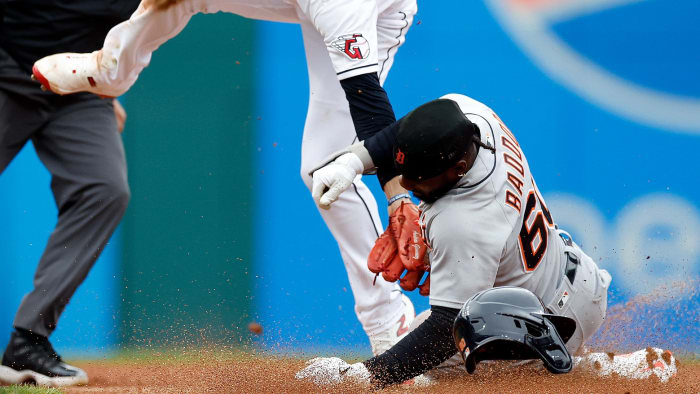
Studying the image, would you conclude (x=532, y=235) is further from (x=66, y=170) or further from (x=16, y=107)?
(x=16, y=107)

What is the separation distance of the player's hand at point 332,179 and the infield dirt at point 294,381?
60cm

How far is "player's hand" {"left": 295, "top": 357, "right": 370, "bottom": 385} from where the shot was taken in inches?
101

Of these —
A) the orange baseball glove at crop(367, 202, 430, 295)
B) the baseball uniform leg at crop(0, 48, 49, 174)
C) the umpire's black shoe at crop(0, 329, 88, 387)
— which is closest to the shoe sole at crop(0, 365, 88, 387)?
the umpire's black shoe at crop(0, 329, 88, 387)

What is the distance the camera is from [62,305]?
12.1 ft

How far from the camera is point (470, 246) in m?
2.45

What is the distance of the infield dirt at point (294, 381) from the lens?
2629 mm

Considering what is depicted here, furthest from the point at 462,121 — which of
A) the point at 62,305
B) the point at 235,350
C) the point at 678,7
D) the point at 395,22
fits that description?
the point at 678,7

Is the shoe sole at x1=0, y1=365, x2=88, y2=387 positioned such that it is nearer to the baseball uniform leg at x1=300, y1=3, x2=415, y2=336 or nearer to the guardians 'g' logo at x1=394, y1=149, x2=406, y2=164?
the baseball uniform leg at x1=300, y1=3, x2=415, y2=336

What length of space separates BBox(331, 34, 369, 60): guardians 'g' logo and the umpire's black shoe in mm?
1789

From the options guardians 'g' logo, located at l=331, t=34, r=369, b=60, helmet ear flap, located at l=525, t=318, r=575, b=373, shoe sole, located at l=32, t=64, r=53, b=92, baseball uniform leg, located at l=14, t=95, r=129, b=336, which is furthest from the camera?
baseball uniform leg, located at l=14, t=95, r=129, b=336

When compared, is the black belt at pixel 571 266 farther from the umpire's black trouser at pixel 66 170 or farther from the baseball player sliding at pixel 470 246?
the umpire's black trouser at pixel 66 170

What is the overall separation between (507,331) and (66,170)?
2.47 meters

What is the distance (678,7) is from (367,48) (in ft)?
9.20

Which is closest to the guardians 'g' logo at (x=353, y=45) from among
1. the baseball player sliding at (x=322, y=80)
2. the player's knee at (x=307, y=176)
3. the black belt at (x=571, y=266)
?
the baseball player sliding at (x=322, y=80)
